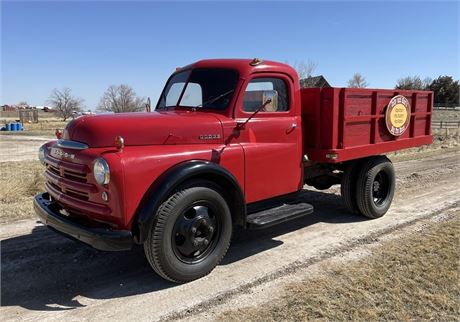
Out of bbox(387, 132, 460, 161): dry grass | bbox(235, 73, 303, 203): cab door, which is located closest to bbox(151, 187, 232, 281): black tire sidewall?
bbox(235, 73, 303, 203): cab door

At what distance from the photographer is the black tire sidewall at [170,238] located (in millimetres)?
3969

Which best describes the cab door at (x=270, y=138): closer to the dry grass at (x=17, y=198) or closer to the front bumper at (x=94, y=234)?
the front bumper at (x=94, y=234)

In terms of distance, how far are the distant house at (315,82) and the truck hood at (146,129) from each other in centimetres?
304

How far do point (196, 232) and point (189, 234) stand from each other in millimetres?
119

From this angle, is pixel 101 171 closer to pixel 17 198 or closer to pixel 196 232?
pixel 196 232

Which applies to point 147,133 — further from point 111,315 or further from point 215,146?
point 111,315

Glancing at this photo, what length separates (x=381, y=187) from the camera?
6.96 m

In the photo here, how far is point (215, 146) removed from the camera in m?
4.57

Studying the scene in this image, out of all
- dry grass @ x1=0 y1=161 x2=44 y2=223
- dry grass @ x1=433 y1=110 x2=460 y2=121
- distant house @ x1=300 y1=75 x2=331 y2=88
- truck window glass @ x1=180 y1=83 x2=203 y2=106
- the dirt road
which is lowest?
the dirt road

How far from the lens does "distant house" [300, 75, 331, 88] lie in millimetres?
7156

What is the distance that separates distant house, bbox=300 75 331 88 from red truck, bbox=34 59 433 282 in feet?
3.55

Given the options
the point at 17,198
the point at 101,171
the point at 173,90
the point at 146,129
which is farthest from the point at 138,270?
the point at 17,198

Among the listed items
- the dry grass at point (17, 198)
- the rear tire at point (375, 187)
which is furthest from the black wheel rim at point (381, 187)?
the dry grass at point (17, 198)

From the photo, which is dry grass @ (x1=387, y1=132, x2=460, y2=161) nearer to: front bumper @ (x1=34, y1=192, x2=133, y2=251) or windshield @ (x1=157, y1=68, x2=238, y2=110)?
windshield @ (x1=157, y1=68, x2=238, y2=110)
